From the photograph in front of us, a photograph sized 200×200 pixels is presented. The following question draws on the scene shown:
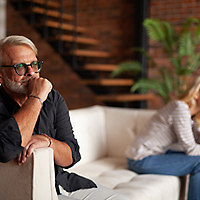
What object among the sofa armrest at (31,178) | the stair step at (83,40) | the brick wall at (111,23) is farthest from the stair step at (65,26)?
the sofa armrest at (31,178)

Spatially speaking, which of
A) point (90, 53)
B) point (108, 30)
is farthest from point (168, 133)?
point (108, 30)

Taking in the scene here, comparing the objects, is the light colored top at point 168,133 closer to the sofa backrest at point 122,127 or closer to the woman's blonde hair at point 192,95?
the woman's blonde hair at point 192,95

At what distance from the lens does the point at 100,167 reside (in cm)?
221

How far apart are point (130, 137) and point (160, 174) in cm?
48

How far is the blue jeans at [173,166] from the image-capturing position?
6.34 feet

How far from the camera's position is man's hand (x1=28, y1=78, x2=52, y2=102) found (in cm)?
127

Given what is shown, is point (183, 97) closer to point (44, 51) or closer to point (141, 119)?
point (141, 119)

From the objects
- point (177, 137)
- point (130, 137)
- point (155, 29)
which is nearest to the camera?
point (177, 137)

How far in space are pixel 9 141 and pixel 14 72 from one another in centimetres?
38

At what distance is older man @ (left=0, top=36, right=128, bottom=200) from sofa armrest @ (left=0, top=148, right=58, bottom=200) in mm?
38

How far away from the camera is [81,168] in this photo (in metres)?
2.13

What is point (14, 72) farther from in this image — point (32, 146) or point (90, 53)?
point (90, 53)

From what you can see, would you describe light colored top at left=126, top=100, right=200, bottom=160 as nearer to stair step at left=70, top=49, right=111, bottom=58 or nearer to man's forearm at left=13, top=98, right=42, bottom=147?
man's forearm at left=13, top=98, right=42, bottom=147

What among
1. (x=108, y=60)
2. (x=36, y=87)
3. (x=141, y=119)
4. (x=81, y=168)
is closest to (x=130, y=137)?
(x=141, y=119)
